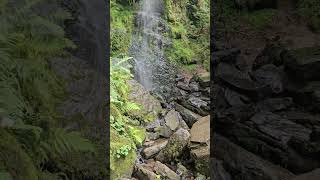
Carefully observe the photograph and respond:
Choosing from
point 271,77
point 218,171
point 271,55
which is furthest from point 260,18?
point 218,171

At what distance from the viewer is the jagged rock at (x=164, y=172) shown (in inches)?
155

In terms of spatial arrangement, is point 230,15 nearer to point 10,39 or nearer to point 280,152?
point 280,152

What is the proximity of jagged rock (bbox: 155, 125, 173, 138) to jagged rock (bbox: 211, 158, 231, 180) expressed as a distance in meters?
Answer: 0.55

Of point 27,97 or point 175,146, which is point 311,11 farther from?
point 27,97

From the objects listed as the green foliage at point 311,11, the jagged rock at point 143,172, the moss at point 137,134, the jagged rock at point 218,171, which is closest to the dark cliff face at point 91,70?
the moss at point 137,134

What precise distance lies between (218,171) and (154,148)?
2.36ft

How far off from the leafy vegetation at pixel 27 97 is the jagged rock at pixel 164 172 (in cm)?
171

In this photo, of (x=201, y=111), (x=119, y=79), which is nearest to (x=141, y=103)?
(x=119, y=79)

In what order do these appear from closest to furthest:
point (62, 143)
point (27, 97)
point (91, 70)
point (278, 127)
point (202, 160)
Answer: point (62, 143) < point (27, 97) < point (91, 70) < point (278, 127) < point (202, 160)

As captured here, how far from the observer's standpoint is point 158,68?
441 centimetres

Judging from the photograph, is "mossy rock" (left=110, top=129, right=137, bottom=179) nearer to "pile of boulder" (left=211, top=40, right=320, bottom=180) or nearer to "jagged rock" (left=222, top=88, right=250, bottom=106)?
"pile of boulder" (left=211, top=40, right=320, bottom=180)

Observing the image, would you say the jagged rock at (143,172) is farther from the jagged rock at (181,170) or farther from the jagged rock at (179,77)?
the jagged rock at (179,77)

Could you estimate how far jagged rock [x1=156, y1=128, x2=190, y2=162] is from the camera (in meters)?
3.98

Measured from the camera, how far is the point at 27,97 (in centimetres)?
211
